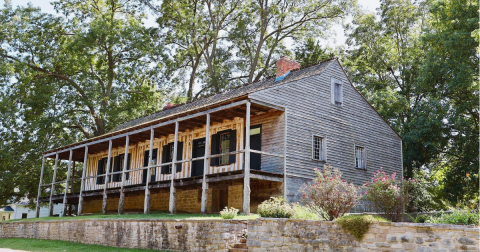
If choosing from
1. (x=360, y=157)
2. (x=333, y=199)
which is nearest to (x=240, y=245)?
(x=333, y=199)

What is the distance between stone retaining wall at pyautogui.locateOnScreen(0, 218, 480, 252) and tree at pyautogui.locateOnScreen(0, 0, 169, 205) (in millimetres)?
16427

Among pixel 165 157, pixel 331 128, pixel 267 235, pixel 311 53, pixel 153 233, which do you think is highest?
pixel 311 53

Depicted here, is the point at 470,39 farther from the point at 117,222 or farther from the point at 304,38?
the point at 117,222

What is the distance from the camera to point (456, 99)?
26906 millimetres

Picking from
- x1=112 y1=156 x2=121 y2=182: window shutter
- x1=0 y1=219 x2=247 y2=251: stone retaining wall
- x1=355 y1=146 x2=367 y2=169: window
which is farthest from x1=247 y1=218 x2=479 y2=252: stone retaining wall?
x1=112 y1=156 x2=121 y2=182: window shutter

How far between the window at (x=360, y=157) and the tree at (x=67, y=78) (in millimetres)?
19765

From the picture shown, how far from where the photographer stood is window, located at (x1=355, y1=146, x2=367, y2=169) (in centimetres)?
2097

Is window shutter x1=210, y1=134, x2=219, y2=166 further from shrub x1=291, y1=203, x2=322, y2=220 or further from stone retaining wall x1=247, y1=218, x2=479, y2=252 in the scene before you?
stone retaining wall x1=247, y1=218, x2=479, y2=252

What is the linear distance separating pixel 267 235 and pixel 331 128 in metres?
9.34

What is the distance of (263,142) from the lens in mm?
18734

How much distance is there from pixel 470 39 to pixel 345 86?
7841 mm

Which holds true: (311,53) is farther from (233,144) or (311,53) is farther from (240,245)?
(240,245)

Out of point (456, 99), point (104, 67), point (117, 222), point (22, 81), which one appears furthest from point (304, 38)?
point (117, 222)

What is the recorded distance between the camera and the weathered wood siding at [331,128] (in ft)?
59.4
